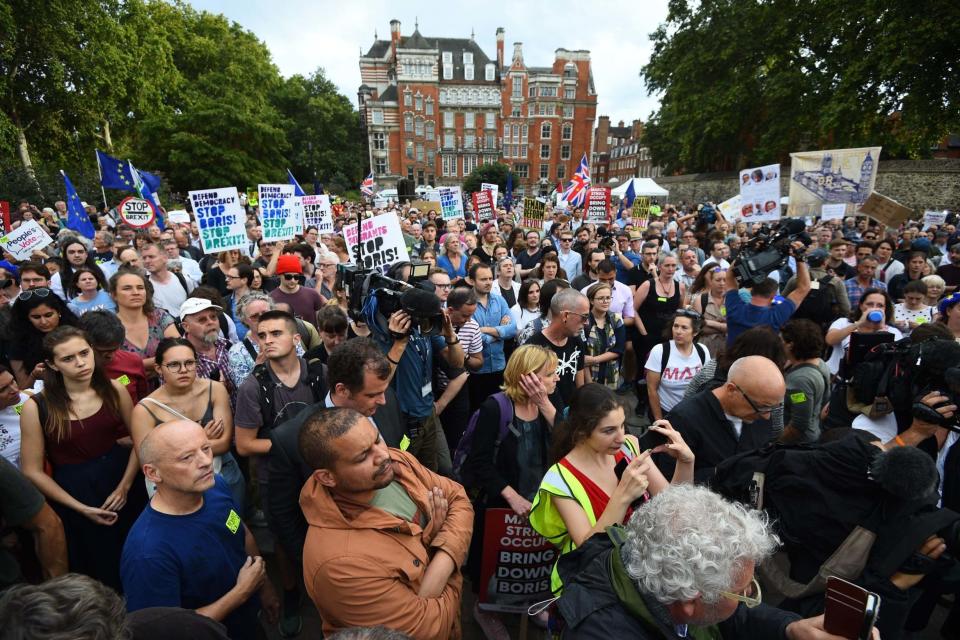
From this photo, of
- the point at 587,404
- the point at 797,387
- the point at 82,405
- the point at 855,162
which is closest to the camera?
the point at 587,404

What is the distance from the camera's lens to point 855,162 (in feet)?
30.8

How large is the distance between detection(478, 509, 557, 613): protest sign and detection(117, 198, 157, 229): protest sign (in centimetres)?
966

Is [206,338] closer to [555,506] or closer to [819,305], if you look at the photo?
[555,506]

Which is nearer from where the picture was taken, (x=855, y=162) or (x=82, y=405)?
(x=82, y=405)

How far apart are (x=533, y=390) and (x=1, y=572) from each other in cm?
254

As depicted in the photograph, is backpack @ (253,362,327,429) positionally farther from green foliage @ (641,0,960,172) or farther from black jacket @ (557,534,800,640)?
green foliage @ (641,0,960,172)

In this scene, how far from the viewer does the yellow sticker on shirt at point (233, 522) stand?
2176 mm

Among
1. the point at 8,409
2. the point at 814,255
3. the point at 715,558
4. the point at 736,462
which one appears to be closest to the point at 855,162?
the point at 814,255

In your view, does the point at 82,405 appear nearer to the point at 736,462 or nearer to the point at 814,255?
the point at 736,462

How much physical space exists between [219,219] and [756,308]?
253 inches

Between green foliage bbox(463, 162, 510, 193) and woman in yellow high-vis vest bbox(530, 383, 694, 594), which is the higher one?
green foliage bbox(463, 162, 510, 193)

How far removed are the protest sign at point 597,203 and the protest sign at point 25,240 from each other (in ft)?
35.3

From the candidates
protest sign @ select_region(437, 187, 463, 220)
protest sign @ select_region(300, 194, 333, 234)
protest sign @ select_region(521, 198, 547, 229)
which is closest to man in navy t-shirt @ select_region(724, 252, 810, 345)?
protest sign @ select_region(300, 194, 333, 234)

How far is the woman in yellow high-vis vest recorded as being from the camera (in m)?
2.12
